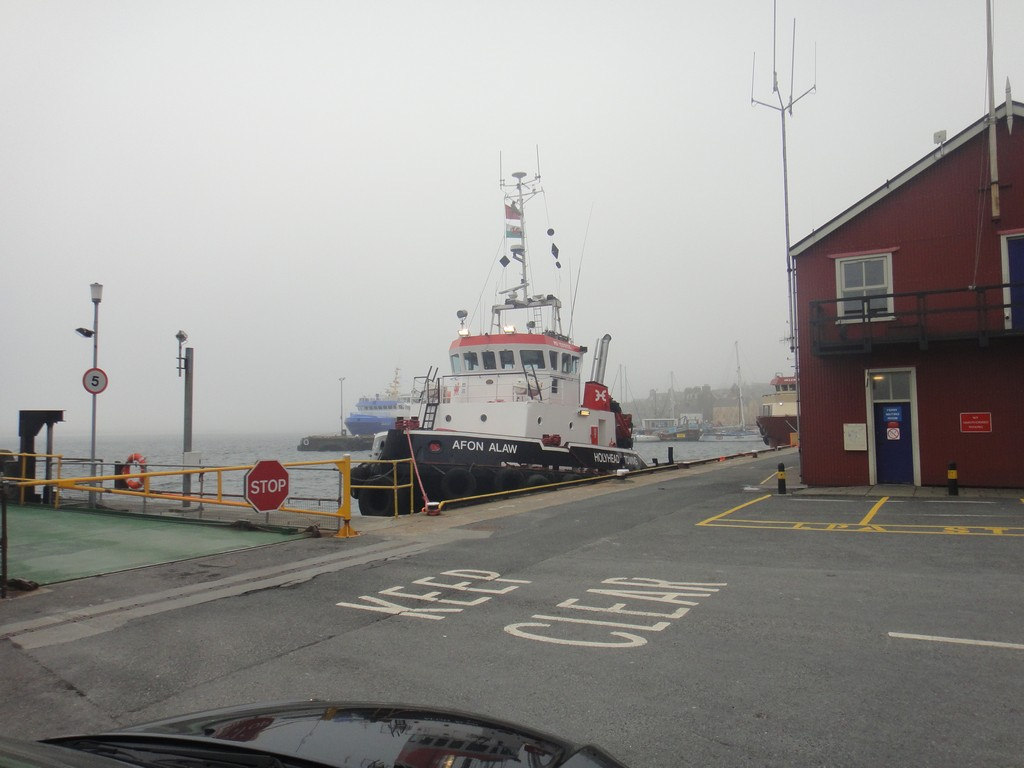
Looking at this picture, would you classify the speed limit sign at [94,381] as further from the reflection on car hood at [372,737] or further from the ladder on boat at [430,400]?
the reflection on car hood at [372,737]

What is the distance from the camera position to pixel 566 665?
5.07 meters

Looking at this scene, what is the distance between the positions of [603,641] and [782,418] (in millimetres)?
48931

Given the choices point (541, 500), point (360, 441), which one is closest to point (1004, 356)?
point (541, 500)

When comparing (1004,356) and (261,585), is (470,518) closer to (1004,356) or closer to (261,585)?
(261,585)

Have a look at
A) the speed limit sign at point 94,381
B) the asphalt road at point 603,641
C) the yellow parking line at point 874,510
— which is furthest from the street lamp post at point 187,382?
the yellow parking line at point 874,510

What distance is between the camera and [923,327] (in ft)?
47.6

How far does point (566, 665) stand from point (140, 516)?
1067 cm

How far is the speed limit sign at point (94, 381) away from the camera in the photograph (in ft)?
49.3

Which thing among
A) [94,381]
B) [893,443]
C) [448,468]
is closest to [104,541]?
[94,381]

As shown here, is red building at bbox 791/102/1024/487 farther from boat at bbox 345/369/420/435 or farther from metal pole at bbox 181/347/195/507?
boat at bbox 345/369/420/435

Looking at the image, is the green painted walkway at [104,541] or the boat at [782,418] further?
the boat at [782,418]

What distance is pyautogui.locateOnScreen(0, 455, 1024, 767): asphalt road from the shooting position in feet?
13.3

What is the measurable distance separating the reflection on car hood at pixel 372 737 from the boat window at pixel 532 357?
1834 centimetres

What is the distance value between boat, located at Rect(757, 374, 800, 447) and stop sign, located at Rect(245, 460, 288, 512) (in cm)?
4302
